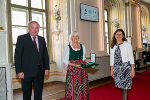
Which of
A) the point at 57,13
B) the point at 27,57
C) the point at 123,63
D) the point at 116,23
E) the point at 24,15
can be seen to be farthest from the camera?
the point at 116,23

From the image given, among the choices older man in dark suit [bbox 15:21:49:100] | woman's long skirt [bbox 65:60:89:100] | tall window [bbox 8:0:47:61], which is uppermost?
tall window [bbox 8:0:47:61]

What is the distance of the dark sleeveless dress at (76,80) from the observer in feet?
9.18

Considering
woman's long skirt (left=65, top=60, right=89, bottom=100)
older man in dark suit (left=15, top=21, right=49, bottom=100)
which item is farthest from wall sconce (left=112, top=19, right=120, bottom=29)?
older man in dark suit (left=15, top=21, right=49, bottom=100)

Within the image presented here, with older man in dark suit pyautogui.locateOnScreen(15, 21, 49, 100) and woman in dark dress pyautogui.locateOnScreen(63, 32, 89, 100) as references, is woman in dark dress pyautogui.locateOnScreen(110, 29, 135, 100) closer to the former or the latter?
woman in dark dress pyautogui.locateOnScreen(63, 32, 89, 100)

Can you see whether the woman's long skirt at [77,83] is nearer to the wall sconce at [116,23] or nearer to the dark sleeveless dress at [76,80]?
the dark sleeveless dress at [76,80]

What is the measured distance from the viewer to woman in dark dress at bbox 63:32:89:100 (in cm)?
280

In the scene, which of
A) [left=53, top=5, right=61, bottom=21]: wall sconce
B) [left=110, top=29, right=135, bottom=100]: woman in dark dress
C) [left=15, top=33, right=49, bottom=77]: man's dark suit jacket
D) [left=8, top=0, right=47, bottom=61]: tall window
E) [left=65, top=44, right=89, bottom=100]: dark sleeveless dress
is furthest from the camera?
[left=53, top=5, right=61, bottom=21]: wall sconce

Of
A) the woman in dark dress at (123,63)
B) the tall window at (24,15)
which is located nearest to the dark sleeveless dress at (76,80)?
the woman in dark dress at (123,63)

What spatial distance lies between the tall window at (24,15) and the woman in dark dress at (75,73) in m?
2.82

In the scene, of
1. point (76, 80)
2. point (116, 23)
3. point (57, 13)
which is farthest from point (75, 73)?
point (116, 23)

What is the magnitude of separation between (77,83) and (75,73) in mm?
169

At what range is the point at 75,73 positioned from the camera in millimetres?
2805

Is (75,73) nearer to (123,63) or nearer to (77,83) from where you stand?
(77,83)

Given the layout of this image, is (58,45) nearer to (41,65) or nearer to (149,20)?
(41,65)
